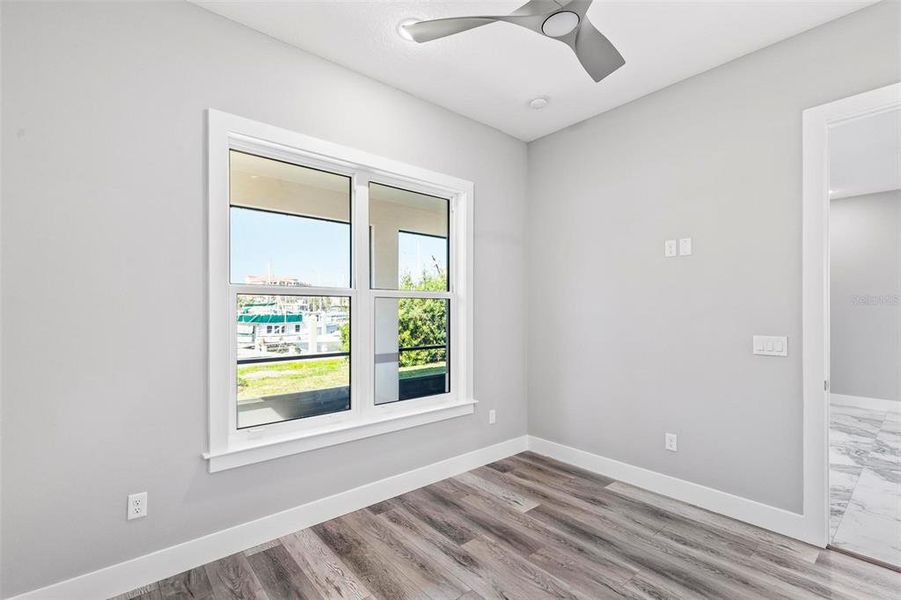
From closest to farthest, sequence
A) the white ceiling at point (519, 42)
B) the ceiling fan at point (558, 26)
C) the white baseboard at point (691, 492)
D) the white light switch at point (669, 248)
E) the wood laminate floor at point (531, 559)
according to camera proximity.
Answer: the ceiling fan at point (558, 26) < the wood laminate floor at point (531, 559) < the white ceiling at point (519, 42) < the white baseboard at point (691, 492) < the white light switch at point (669, 248)

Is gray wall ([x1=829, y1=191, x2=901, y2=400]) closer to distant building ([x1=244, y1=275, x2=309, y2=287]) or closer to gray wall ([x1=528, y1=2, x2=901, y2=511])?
gray wall ([x1=528, y1=2, x2=901, y2=511])

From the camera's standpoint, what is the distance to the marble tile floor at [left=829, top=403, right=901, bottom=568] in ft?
7.79

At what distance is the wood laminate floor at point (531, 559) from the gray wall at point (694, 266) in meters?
0.42

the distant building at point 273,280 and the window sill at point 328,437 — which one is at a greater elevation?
the distant building at point 273,280

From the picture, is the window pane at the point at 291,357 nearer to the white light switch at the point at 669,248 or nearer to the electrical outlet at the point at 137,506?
the electrical outlet at the point at 137,506

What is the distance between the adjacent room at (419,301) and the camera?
1.91m

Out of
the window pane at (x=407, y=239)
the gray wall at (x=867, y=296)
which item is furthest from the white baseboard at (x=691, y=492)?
the gray wall at (x=867, y=296)

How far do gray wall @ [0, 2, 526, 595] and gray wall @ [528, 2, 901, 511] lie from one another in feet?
7.04

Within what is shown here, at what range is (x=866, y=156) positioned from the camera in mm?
4410

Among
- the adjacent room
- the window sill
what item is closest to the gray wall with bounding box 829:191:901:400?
the adjacent room

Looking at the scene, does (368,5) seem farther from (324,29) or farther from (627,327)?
(627,327)

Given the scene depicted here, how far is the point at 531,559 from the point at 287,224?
2325mm

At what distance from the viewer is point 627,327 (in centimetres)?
328

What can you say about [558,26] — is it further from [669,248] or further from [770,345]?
[770,345]
